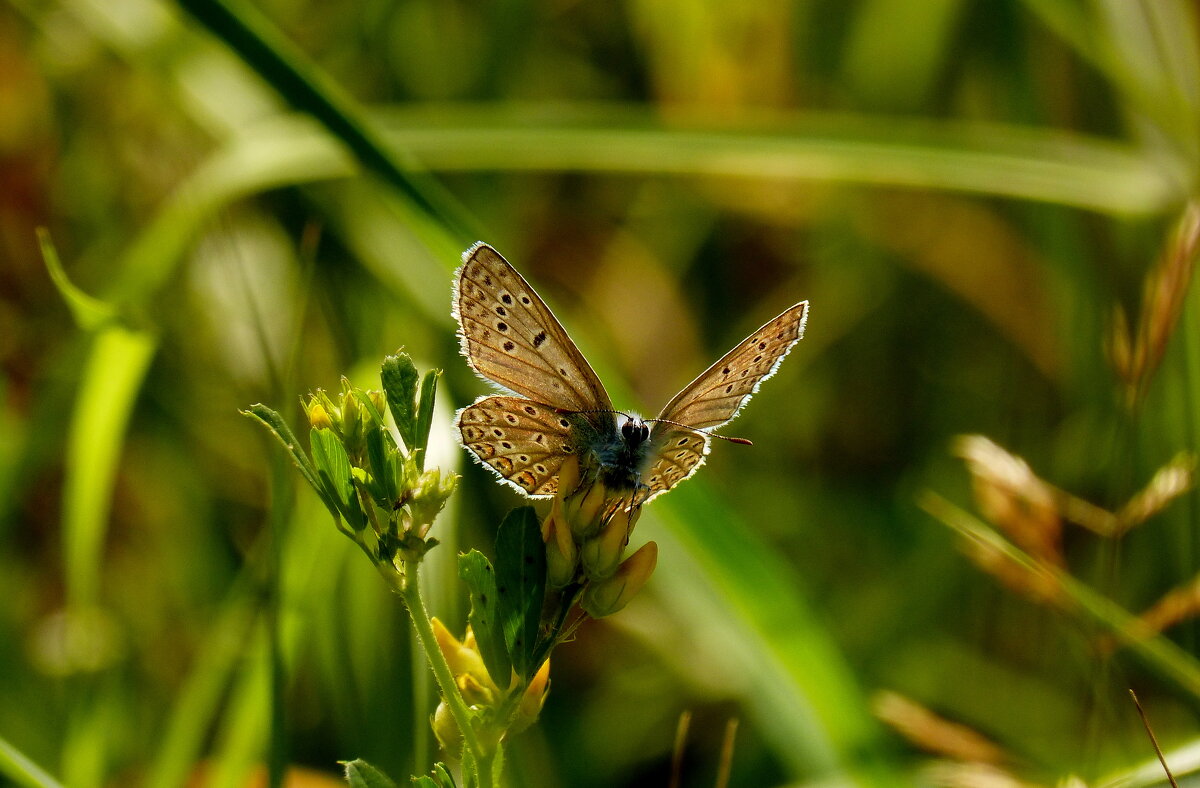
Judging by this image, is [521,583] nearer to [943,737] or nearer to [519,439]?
[519,439]

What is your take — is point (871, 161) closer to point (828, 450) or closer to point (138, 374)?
point (828, 450)

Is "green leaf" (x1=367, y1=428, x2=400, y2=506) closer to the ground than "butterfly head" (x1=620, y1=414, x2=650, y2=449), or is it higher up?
closer to the ground

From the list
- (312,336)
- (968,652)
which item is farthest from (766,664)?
(312,336)

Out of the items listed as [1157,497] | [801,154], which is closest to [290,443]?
[1157,497]

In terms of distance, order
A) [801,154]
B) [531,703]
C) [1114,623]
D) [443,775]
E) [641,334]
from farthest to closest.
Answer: [641,334] < [801,154] < [1114,623] < [531,703] < [443,775]

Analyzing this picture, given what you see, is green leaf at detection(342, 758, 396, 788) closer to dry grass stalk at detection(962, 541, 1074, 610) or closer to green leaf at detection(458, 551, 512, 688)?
green leaf at detection(458, 551, 512, 688)

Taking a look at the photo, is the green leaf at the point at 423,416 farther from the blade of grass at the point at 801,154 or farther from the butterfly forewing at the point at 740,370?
the blade of grass at the point at 801,154

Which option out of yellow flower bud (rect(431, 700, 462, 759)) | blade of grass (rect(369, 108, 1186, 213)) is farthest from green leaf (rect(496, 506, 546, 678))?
blade of grass (rect(369, 108, 1186, 213))
